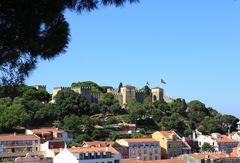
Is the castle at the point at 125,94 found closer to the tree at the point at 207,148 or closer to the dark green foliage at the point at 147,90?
the dark green foliage at the point at 147,90

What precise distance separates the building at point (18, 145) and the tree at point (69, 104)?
10466 millimetres

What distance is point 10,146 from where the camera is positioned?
4000cm

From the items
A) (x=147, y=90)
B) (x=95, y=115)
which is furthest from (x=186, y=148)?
(x=147, y=90)

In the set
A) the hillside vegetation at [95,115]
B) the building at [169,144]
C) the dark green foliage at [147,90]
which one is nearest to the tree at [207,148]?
the building at [169,144]

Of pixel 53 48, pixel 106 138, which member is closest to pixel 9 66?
pixel 53 48

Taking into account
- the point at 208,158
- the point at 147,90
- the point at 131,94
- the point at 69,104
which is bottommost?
the point at 208,158

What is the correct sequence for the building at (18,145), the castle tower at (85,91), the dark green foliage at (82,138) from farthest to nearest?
1. the castle tower at (85,91)
2. the dark green foliage at (82,138)
3. the building at (18,145)

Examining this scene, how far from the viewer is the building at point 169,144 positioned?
48.3 m

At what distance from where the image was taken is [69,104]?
53.0m

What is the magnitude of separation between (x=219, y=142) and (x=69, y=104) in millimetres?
16521

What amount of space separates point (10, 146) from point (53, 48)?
35.5 meters

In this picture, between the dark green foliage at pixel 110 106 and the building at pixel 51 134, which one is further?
the dark green foliage at pixel 110 106

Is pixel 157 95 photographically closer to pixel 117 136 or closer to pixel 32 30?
pixel 117 136

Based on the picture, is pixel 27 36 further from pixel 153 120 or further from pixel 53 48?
pixel 153 120
